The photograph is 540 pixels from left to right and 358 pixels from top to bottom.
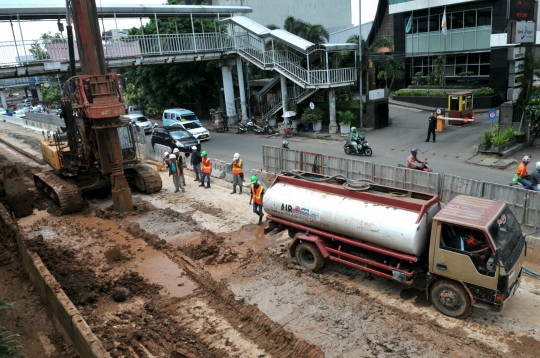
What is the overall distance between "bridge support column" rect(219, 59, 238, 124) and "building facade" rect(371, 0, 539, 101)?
13.9 meters

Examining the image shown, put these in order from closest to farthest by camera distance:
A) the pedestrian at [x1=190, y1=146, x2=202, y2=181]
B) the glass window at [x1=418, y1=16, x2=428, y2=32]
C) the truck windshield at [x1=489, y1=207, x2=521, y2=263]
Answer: the truck windshield at [x1=489, y1=207, x2=521, y2=263] → the pedestrian at [x1=190, y1=146, x2=202, y2=181] → the glass window at [x1=418, y1=16, x2=428, y2=32]

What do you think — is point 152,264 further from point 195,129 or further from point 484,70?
point 484,70

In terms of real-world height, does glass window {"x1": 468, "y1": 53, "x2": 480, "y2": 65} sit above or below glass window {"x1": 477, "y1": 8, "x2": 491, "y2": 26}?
below

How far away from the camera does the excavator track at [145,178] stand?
17875 mm

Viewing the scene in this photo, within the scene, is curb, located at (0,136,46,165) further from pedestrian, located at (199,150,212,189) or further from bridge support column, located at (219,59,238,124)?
bridge support column, located at (219,59,238,124)

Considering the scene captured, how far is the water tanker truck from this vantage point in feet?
26.3

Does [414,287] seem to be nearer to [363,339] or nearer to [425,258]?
[425,258]

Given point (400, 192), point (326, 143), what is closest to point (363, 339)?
point (400, 192)

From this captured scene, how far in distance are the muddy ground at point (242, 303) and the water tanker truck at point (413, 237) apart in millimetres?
523

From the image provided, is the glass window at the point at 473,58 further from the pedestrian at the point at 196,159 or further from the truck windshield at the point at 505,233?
the truck windshield at the point at 505,233

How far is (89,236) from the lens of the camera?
45.5 feet

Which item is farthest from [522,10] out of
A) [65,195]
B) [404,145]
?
[65,195]

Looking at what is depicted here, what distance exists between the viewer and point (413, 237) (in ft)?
28.1

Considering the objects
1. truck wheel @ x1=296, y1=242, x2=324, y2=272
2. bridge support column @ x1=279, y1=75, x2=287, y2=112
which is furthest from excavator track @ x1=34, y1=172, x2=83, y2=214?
bridge support column @ x1=279, y1=75, x2=287, y2=112
